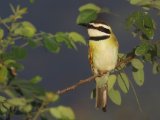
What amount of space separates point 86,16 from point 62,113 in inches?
14.4

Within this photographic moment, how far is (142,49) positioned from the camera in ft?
4.09

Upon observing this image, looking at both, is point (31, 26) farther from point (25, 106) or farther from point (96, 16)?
point (96, 16)

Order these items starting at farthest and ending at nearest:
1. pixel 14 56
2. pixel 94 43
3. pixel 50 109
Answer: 1. pixel 94 43
2. pixel 14 56
3. pixel 50 109

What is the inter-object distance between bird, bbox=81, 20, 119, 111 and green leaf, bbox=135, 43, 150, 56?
1.75 feet

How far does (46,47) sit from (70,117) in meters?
0.17

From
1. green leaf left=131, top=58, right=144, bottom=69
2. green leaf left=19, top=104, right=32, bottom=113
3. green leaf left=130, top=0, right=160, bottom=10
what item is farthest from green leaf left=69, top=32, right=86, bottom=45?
green leaf left=131, top=58, right=144, bottom=69

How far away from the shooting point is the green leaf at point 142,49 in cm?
125

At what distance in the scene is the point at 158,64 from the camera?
1372mm

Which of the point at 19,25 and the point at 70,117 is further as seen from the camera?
the point at 19,25

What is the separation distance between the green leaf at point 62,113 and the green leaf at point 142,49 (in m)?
0.46

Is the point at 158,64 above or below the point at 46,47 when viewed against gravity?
below

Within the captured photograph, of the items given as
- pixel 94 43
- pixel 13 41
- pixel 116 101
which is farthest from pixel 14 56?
pixel 94 43

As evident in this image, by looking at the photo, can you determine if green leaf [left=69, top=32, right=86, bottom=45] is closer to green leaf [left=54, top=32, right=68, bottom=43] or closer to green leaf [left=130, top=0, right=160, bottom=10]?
green leaf [left=54, top=32, right=68, bottom=43]

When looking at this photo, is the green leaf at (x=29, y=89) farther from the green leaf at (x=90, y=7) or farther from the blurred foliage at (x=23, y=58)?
the green leaf at (x=90, y=7)
